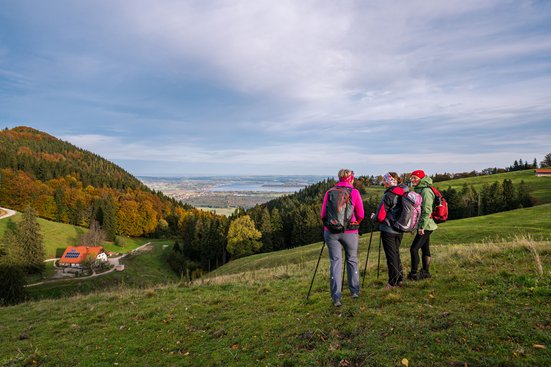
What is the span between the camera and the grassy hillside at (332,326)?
444cm

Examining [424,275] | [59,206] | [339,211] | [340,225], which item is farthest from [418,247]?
[59,206]

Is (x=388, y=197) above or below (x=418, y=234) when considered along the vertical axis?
above

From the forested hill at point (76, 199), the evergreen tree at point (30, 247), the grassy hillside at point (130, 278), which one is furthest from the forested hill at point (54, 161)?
the evergreen tree at point (30, 247)

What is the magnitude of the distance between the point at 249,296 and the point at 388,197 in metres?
6.03

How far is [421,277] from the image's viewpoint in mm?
8031

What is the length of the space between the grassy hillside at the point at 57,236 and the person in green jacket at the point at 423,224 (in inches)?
2827

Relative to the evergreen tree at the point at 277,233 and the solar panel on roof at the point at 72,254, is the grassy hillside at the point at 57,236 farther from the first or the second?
the evergreen tree at the point at 277,233

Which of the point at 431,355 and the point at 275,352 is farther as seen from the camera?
the point at 275,352

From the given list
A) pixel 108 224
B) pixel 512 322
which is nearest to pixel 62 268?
pixel 108 224

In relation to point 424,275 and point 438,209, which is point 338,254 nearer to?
point 424,275

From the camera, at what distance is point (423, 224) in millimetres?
7961

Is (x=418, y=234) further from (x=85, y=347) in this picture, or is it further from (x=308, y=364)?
(x=85, y=347)

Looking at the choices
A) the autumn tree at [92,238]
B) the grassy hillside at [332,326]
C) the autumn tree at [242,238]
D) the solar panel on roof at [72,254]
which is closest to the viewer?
the grassy hillside at [332,326]

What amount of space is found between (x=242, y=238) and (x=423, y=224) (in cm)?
5161
